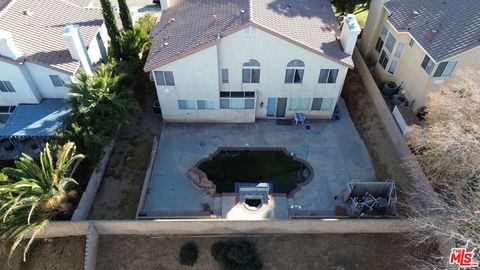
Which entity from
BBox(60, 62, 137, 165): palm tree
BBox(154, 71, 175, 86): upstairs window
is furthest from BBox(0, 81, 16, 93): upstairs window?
BBox(154, 71, 175, 86): upstairs window

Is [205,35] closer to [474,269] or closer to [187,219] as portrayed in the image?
[187,219]

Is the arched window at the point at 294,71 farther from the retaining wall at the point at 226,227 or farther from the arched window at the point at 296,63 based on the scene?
the retaining wall at the point at 226,227

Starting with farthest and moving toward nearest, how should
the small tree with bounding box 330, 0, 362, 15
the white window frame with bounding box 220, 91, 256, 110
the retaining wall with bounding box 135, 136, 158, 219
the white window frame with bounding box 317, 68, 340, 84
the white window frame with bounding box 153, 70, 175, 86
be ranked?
the small tree with bounding box 330, 0, 362, 15 → the white window frame with bounding box 220, 91, 256, 110 → the white window frame with bounding box 317, 68, 340, 84 → the white window frame with bounding box 153, 70, 175, 86 → the retaining wall with bounding box 135, 136, 158, 219

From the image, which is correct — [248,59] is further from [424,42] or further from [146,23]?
[424,42]

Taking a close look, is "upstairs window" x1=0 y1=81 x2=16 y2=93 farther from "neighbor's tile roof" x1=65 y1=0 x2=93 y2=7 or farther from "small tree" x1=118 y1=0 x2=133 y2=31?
"small tree" x1=118 y1=0 x2=133 y2=31

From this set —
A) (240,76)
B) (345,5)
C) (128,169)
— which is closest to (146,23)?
(240,76)

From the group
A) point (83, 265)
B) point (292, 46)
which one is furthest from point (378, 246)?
point (83, 265)
